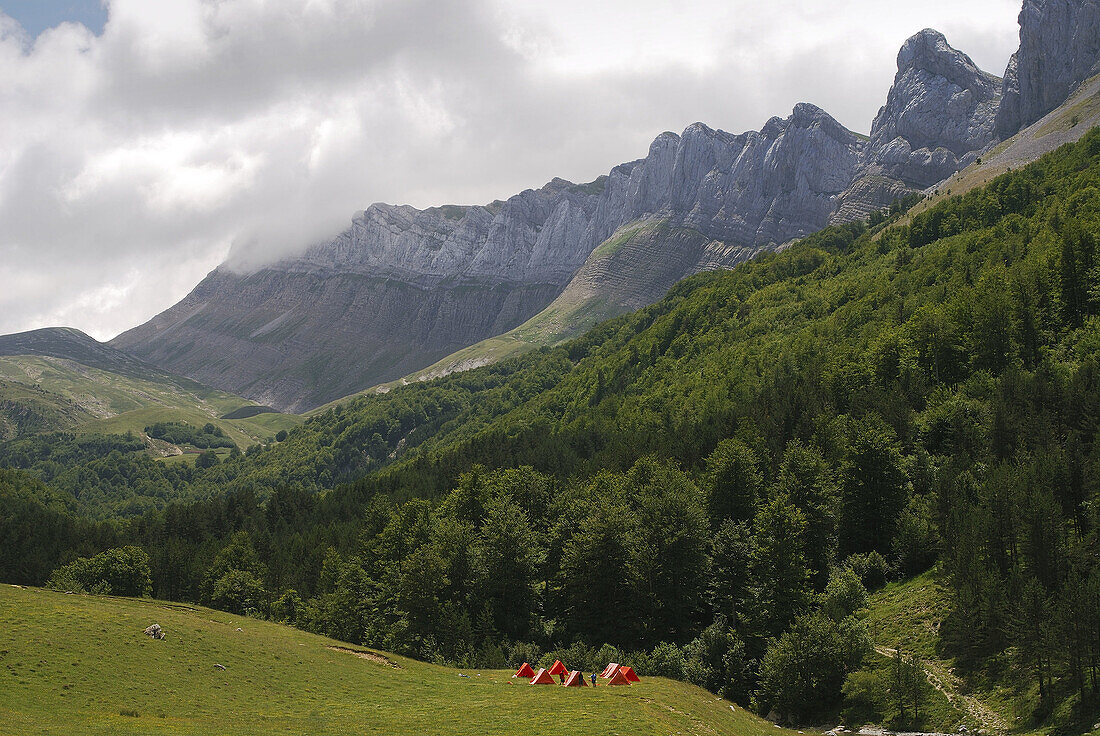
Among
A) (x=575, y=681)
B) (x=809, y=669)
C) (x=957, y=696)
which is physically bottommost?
(x=957, y=696)

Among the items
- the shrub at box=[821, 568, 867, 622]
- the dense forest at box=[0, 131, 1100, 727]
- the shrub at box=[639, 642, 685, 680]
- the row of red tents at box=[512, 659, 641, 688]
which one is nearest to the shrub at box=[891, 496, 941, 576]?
the dense forest at box=[0, 131, 1100, 727]

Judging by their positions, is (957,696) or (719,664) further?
(719,664)

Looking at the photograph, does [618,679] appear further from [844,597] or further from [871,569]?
[871,569]

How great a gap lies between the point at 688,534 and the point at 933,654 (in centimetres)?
2603

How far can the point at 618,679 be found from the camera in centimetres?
5694

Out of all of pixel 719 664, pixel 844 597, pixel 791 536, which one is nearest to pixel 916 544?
pixel 844 597

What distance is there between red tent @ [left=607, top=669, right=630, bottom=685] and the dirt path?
25.8m

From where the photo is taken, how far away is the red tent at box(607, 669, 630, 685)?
5664 centimetres

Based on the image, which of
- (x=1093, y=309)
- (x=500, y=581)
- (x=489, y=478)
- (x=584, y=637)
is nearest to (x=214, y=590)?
(x=489, y=478)

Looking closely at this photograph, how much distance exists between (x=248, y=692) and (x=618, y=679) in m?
26.5

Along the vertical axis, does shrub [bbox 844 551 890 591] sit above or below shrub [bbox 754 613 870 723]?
above

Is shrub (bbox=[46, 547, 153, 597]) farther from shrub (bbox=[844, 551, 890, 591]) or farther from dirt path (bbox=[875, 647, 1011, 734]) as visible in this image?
dirt path (bbox=[875, 647, 1011, 734])

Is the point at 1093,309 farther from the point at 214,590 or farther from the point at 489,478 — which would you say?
the point at 214,590

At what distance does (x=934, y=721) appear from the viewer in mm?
56938
